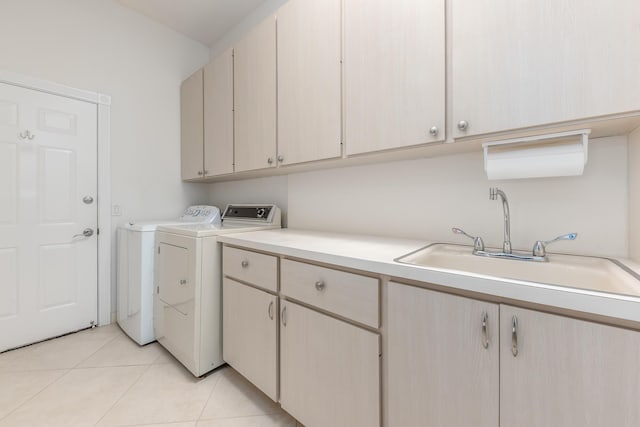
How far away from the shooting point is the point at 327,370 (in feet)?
3.68

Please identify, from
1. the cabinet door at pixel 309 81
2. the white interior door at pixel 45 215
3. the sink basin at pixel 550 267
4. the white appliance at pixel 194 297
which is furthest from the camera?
the white interior door at pixel 45 215

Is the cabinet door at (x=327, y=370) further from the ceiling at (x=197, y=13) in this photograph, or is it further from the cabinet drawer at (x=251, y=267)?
the ceiling at (x=197, y=13)

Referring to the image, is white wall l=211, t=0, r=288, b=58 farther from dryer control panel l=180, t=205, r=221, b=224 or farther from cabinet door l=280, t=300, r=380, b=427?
cabinet door l=280, t=300, r=380, b=427

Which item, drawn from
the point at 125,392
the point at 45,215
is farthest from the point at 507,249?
the point at 45,215

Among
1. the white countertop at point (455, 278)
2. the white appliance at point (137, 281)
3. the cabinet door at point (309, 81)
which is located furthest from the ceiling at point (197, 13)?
the white countertop at point (455, 278)

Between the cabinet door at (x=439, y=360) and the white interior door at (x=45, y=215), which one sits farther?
the white interior door at (x=45, y=215)

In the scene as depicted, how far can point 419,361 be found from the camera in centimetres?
88

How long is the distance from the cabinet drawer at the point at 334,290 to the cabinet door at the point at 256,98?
0.89 m

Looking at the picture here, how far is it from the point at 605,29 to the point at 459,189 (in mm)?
733

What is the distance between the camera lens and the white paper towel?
3.17 ft

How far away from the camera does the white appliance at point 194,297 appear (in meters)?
1.64

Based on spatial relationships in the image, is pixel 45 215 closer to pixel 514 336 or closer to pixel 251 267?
pixel 251 267

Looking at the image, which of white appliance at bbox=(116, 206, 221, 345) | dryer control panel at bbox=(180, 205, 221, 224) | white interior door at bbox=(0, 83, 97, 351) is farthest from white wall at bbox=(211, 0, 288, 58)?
white appliance at bbox=(116, 206, 221, 345)

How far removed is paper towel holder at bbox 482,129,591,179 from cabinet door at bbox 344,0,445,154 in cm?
24
